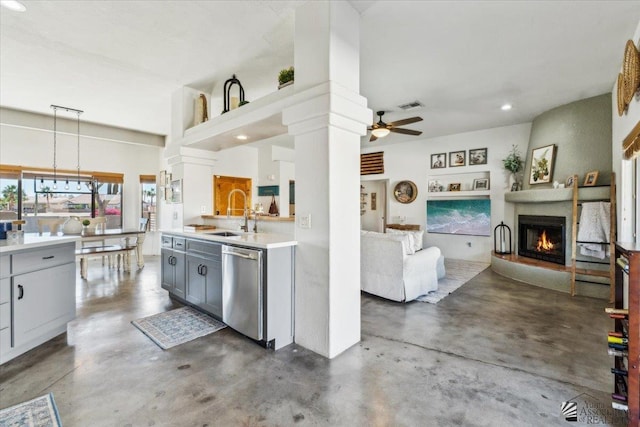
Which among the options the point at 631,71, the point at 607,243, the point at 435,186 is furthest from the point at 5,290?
the point at 435,186

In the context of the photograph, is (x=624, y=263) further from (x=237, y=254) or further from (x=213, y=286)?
(x=213, y=286)

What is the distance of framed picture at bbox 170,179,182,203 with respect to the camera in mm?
4277

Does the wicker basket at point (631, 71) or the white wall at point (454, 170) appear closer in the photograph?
the wicker basket at point (631, 71)

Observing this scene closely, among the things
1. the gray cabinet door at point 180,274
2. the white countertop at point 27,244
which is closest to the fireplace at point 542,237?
the gray cabinet door at point 180,274

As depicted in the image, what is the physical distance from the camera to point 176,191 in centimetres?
436

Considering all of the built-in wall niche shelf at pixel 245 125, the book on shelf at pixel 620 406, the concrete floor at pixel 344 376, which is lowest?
the concrete floor at pixel 344 376

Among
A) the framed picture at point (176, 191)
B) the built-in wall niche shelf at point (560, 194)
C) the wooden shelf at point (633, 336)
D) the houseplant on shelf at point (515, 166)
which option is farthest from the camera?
the houseplant on shelf at point (515, 166)

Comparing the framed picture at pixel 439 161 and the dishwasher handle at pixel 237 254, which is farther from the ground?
the framed picture at pixel 439 161

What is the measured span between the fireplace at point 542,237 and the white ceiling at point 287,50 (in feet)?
6.68

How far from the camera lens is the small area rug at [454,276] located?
405 centimetres

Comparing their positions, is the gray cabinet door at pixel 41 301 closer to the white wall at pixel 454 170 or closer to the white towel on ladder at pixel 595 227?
the white towel on ladder at pixel 595 227

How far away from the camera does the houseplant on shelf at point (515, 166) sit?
19.3 feet

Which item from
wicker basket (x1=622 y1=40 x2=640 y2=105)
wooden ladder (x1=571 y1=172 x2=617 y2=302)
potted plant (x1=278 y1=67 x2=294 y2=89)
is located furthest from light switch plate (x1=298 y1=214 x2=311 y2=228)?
wooden ladder (x1=571 y1=172 x2=617 y2=302)

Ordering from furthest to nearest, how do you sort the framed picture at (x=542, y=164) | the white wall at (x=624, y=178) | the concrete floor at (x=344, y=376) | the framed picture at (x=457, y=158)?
the framed picture at (x=457, y=158) → the framed picture at (x=542, y=164) → the white wall at (x=624, y=178) → the concrete floor at (x=344, y=376)
